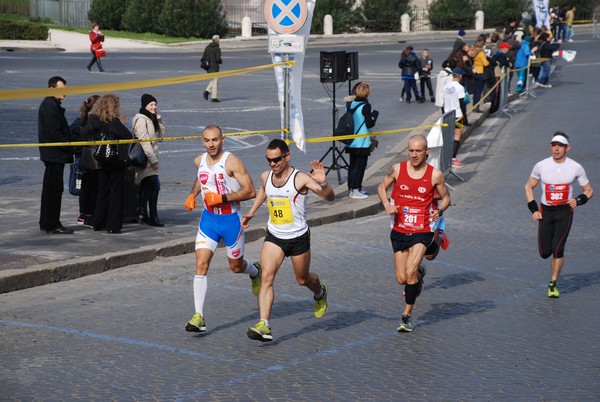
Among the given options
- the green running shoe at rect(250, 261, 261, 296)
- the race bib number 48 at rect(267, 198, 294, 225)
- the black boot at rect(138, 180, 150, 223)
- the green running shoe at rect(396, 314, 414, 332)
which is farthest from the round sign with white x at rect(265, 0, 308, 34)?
the green running shoe at rect(396, 314, 414, 332)

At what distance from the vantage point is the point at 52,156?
13.5m

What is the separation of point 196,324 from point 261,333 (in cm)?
67

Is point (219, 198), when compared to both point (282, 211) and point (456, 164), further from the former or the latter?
point (456, 164)

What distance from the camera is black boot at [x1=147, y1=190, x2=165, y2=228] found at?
14375 millimetres

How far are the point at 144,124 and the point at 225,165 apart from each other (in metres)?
4.44

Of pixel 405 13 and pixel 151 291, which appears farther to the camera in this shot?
pixel 405 13

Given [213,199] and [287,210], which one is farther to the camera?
[213,199]

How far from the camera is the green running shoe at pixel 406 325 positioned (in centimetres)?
955

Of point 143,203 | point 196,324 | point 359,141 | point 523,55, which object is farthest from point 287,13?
point 523,55

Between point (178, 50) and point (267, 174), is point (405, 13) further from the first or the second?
point (267, 174)

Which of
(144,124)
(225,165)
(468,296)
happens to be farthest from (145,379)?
(144,124)

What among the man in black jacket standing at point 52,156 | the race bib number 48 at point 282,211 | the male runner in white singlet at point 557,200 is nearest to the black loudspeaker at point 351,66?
the man in black jacket standing at point 52,156

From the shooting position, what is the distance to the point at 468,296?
11109mm

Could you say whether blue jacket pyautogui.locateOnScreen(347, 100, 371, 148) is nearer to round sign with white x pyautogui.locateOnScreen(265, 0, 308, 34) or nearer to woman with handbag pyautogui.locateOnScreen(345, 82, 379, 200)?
woman with handbag pyautogui.locateOnScreen(345, 82, 379, 200)
